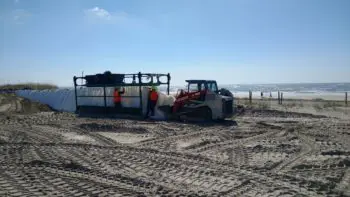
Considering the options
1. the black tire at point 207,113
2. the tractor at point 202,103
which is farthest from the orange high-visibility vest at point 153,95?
the black tire at point 207,113

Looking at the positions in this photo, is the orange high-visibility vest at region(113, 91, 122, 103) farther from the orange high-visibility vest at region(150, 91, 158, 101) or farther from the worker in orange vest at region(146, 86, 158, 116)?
the orange high-visibility vest at region(150, 91, 158, 101)

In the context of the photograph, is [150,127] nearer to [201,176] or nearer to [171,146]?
[171,146]

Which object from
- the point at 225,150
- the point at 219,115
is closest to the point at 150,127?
the point at 219,115

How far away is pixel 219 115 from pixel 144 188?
34.9 ft

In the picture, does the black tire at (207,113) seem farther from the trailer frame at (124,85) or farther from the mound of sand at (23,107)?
the mound of sand at (23,107)

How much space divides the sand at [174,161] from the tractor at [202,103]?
Answer: 2.24m

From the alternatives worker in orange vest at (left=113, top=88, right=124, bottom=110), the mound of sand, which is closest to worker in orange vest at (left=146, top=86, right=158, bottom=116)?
worker in orange vest at (left=113, top=88, right=124, bottom=110)

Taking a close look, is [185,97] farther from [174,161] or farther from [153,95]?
[174,161]

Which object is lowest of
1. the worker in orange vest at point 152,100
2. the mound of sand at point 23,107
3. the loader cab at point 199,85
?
the mound of sand at point 23,107

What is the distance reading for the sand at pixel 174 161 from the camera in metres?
6.54

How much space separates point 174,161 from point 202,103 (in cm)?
864

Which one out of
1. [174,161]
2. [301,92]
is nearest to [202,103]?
[174,161]

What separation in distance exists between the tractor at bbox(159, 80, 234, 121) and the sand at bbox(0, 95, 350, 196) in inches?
88.0

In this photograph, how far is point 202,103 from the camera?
17.1m
